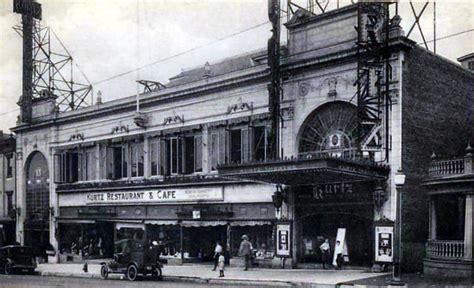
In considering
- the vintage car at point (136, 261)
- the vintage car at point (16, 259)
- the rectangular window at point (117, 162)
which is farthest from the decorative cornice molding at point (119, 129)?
the vintage car at point (136, 261)

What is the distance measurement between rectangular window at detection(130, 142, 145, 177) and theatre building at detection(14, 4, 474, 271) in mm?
72

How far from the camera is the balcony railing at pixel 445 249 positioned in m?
22.1

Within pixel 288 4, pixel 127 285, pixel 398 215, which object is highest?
pixel 288 4

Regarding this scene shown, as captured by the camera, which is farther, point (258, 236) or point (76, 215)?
point (76, 215)

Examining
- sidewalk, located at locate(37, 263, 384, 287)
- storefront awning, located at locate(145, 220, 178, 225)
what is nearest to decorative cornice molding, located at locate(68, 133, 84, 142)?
storefront awning, located at locate(145, 220, 178, 225)

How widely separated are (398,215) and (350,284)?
276 cm

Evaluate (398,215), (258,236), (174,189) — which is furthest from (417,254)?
(174,189)

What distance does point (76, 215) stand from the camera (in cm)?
4131

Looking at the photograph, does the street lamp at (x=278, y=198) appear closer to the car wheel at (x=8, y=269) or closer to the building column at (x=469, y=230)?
the building column at (x=469, y=230)

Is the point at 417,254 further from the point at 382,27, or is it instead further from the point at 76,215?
the point at 76,215

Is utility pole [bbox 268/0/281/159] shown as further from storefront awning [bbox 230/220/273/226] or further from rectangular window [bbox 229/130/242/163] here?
storefront awning [bbox 230/220/273/226]

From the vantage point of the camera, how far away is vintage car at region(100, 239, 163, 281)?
2498 cm

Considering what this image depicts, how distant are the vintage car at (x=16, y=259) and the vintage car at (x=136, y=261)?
7.34 metres

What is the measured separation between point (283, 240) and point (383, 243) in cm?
530
